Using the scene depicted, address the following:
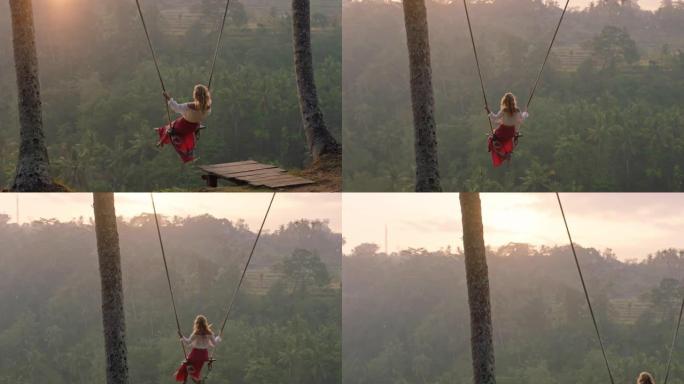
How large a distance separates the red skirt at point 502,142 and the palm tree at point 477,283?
93.3 inches

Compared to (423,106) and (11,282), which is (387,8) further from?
(423,106)

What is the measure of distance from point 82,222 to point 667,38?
44.3 metres

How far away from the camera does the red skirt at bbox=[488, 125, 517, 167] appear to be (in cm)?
1254

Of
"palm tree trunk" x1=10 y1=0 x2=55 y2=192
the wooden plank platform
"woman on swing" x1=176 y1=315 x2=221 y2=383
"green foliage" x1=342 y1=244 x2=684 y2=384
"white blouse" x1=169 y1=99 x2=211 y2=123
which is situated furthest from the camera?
"green foliage" x1=342 y1=244 x2=684 y2=384

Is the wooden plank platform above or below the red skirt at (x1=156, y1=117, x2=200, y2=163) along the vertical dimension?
below

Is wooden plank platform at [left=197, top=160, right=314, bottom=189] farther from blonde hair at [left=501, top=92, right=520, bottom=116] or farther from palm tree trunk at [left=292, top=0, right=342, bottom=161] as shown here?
blonde hair at [left=501, top=92, right=520, bottom=116]

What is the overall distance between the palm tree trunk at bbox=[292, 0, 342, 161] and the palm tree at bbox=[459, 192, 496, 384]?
2.88m

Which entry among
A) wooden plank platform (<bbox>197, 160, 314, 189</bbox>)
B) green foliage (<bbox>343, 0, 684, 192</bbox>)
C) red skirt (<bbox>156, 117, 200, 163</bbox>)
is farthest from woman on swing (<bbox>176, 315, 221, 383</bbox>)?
green foliage (<bbox>343, 0, 684, 192</bbox>)

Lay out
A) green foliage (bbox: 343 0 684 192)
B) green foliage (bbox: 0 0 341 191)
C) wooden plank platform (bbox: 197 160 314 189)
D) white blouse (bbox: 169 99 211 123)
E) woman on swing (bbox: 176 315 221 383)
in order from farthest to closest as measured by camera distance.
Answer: green foliage (bbox: 343 0 684 192) < green foliage (bbox: 0 0 341 191) < wooden plank platform (bbox: 197 160 314 189) < woman on swing (bbox: 176 315 221 383) < white blouse (bbox: 169 99 211 123)

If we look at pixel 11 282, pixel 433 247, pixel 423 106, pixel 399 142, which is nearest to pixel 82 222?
pixel 11 282

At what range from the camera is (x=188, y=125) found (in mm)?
12234

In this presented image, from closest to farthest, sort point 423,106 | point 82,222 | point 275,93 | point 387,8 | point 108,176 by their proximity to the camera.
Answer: point 423,106 < point 108,176 < point 275,93 < point 387,8 < point 82,222

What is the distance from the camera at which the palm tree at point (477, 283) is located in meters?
14.8

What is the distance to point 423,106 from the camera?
15727 millimetres
